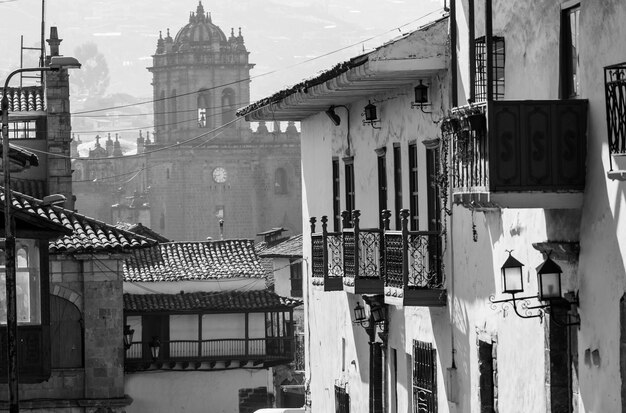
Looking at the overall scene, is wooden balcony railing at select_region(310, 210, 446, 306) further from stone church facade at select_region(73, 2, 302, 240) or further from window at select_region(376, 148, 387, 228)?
stone church facade at select_region(73, 2, 302, 240)

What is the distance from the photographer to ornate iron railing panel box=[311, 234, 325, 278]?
83.9ft

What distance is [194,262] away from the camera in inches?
1917

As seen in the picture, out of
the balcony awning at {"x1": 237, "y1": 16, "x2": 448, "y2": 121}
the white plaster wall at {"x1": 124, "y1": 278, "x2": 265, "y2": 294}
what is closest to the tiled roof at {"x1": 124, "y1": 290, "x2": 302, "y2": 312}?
the white plaster wall at {"x1": 124, "y1": 278, "x2": 265, "y2": 294}

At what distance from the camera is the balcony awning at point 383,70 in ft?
66.8

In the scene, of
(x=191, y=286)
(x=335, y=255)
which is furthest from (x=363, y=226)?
(x=191, y=286)

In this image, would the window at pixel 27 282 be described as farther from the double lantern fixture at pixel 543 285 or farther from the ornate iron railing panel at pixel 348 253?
the double lantern fixture at pixel 543 285

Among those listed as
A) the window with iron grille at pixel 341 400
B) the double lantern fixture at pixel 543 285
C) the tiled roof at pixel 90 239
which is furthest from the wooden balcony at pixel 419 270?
the tiled roof at pixel 90 239

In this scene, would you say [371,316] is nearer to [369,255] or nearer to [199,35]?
[369,255]

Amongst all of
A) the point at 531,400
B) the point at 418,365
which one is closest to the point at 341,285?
the point at 418,365

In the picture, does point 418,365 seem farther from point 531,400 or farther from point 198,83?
point 198,83

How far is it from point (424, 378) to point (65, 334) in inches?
790

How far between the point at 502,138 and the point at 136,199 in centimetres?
11793

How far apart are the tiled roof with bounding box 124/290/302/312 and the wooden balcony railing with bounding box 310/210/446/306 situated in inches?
906

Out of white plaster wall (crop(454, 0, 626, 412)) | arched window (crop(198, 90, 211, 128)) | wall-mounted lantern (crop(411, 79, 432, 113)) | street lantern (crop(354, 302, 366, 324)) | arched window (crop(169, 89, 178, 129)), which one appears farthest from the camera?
arched window (crop(169, 89, 178, 129))
